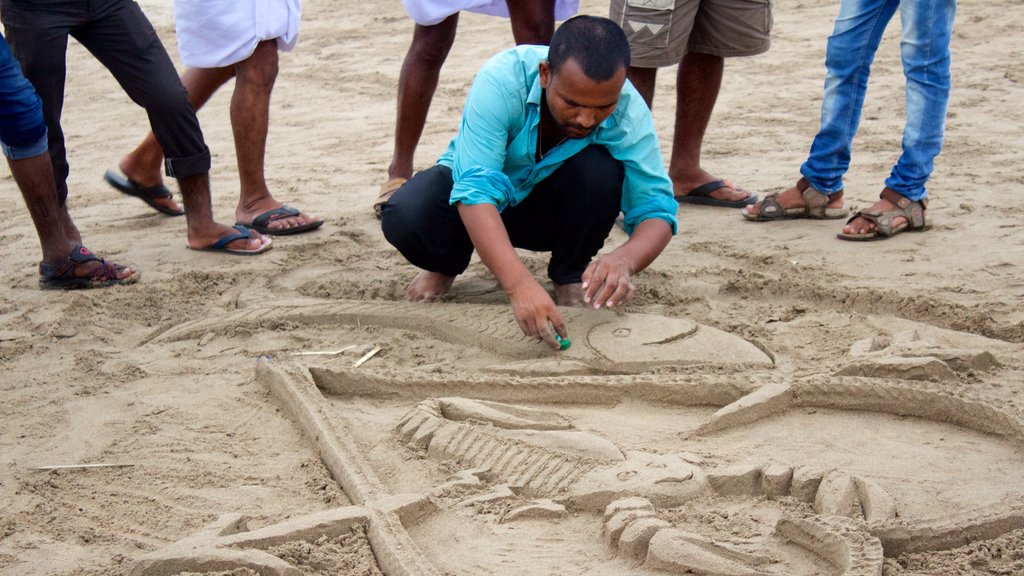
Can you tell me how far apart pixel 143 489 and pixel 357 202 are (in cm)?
260

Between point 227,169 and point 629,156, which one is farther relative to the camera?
point 227,169

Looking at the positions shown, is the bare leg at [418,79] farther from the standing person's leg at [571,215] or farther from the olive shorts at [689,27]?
the standing person's leg at [571,215]

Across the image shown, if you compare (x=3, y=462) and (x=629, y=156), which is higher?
(x=629, y=156)

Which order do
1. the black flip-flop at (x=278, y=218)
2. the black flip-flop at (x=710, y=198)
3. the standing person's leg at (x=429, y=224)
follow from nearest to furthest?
the standing person's leg at (x=429, y=224), the black flip-flop at (x=278, y=218), the black flip-flop at (x=710, y=198)

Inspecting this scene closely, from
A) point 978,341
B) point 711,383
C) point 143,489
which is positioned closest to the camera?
point 143,489

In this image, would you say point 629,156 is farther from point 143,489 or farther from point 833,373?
point 143,489

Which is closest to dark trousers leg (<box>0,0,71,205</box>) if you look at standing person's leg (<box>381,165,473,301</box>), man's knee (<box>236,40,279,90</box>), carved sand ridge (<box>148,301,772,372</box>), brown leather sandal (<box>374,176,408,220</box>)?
man's knee (<box>236,40,279,90</box>)

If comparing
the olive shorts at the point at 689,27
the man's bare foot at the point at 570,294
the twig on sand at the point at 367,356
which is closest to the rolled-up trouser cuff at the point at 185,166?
the twig on sand at the point at 367,356

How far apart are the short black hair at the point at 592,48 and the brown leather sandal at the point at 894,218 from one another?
1583 mm

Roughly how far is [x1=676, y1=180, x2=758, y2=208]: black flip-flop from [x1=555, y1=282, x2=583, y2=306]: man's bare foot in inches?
52.6

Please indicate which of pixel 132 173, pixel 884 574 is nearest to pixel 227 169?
pixel 132 173

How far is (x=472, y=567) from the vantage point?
2.07 m

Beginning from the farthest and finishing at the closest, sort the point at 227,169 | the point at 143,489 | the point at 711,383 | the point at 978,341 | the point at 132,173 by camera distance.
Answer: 1. the point at 227,169
2. the point at 132,173
3. the point at 978,341
4. the point at 711,383
5. the point at 143,489

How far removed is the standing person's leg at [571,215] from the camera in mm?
3197
